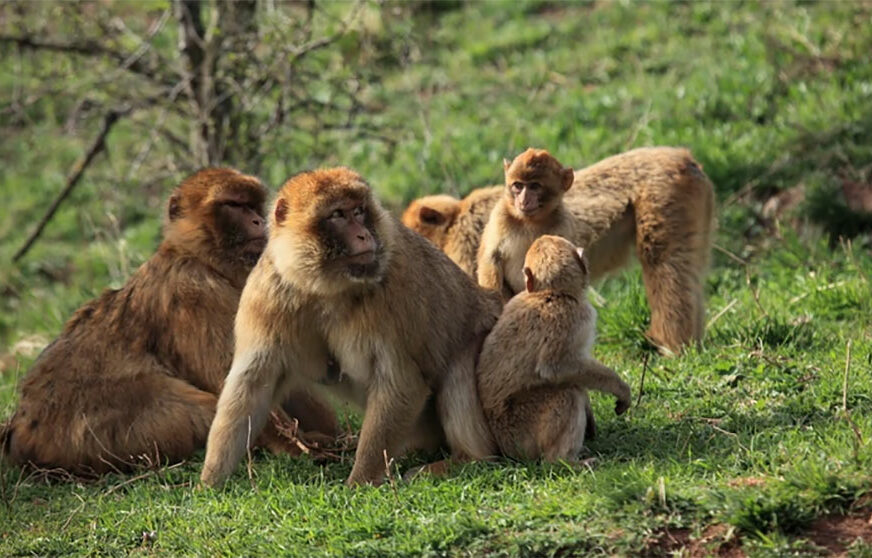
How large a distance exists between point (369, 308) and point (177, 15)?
5.44 m

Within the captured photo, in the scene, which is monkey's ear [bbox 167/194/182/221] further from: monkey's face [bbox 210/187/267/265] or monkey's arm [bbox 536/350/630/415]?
monkey's arm [bbox 536/350/630/415]

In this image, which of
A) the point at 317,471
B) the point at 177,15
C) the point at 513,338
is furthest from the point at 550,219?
the point at 177,15

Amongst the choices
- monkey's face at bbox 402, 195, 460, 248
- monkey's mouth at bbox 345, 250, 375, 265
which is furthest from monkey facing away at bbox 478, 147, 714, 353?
monkey's mouth at bbox 345, 250, 375, 265

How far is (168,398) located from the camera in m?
6.52

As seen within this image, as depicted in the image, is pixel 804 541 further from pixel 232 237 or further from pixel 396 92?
pixel 396 92

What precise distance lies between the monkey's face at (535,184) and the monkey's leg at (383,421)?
6.00 feet

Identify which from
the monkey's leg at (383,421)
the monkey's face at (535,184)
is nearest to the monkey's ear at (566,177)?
the monkey's face at (535,184)

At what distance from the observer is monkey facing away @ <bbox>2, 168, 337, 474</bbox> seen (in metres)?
6.51

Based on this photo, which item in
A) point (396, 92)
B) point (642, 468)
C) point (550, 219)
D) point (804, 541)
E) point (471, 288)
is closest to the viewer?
point (804, 541)

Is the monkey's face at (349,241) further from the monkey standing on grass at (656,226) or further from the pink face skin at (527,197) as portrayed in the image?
the monkey standing on grass at (656,226)

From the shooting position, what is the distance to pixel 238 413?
5.77 m

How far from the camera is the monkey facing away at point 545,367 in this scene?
18.5 feet

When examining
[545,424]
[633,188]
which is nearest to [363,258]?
[545,424]

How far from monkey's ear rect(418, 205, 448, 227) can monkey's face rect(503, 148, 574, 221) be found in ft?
3.61
